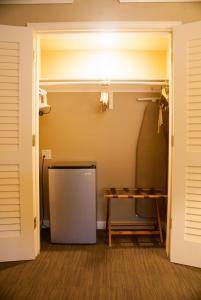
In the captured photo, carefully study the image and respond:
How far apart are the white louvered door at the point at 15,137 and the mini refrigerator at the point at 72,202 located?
0.39 metres

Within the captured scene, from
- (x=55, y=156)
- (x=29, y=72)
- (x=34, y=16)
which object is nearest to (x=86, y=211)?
(x=55, y=156)

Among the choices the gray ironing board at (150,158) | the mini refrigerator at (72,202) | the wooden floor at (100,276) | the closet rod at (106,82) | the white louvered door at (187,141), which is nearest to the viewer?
the wooden floor at (100,276)

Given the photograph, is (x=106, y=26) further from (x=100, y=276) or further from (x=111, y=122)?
(x=100, y=276)

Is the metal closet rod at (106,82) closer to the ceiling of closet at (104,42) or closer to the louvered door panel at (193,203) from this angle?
the ceiling of closet at (104,42)

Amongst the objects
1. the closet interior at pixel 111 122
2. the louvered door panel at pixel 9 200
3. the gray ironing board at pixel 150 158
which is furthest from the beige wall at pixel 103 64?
the louvered door panel at pixel 9 200

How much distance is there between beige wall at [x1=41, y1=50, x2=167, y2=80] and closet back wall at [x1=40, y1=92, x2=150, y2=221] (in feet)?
0.91

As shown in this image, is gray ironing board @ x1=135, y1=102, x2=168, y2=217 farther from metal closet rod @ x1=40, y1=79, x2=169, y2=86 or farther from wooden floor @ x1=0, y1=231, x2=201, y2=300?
wooden floor @ x1=0, y1=231, x2=201, y2=300

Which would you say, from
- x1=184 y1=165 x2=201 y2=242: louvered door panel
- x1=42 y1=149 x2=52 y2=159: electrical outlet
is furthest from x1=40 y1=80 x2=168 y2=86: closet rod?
x1=184 y1=165 x2=201 y2=242: louvered door panel

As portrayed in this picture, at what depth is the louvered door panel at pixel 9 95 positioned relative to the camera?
201 centimetres

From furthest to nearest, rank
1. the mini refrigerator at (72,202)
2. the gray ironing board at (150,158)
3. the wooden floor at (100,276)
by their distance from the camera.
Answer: the gray ironing board at (150,158) < the mini refrigerator at (72,202) < the wooden floor at (100,276)

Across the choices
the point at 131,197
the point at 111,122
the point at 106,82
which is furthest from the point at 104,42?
the point at 131,197

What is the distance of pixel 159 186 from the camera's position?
113 inches

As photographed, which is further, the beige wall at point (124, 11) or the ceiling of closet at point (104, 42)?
the ceiling of closet at point (104, 42)

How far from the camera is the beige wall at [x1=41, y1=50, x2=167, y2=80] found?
2.87 meters
